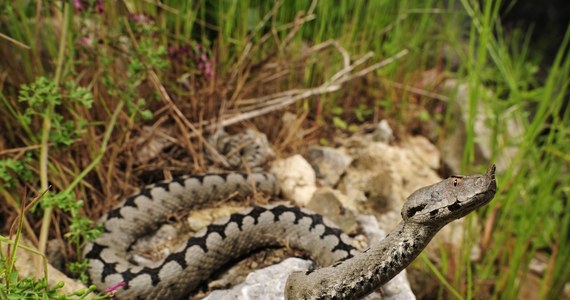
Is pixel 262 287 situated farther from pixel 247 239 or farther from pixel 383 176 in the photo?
pixel 383 176

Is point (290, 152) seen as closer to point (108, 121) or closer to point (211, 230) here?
point (211, 230)

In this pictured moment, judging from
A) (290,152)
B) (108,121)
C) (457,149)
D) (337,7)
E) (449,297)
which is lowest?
(449,297)

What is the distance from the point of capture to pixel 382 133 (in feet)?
16.8

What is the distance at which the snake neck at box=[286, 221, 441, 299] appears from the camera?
2268mm

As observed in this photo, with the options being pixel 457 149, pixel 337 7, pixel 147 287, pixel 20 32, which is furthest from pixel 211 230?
pixel 457 149

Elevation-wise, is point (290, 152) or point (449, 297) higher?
point (290, 152)

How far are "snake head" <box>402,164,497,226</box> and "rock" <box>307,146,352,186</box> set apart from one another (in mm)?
2114

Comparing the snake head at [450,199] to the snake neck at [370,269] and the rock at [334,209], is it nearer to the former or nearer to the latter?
the snake neck at [370,269]

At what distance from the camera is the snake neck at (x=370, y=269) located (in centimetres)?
227

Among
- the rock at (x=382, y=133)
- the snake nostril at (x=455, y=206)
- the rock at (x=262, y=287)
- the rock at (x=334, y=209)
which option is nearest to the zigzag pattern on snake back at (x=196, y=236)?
the rock at (x=334, y=209)

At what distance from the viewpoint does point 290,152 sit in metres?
4.65

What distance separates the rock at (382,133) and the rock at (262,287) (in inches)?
→ 96.5

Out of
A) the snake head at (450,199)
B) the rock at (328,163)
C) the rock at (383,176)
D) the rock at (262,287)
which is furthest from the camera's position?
the rock at (328,163)

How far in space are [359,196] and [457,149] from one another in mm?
1851
